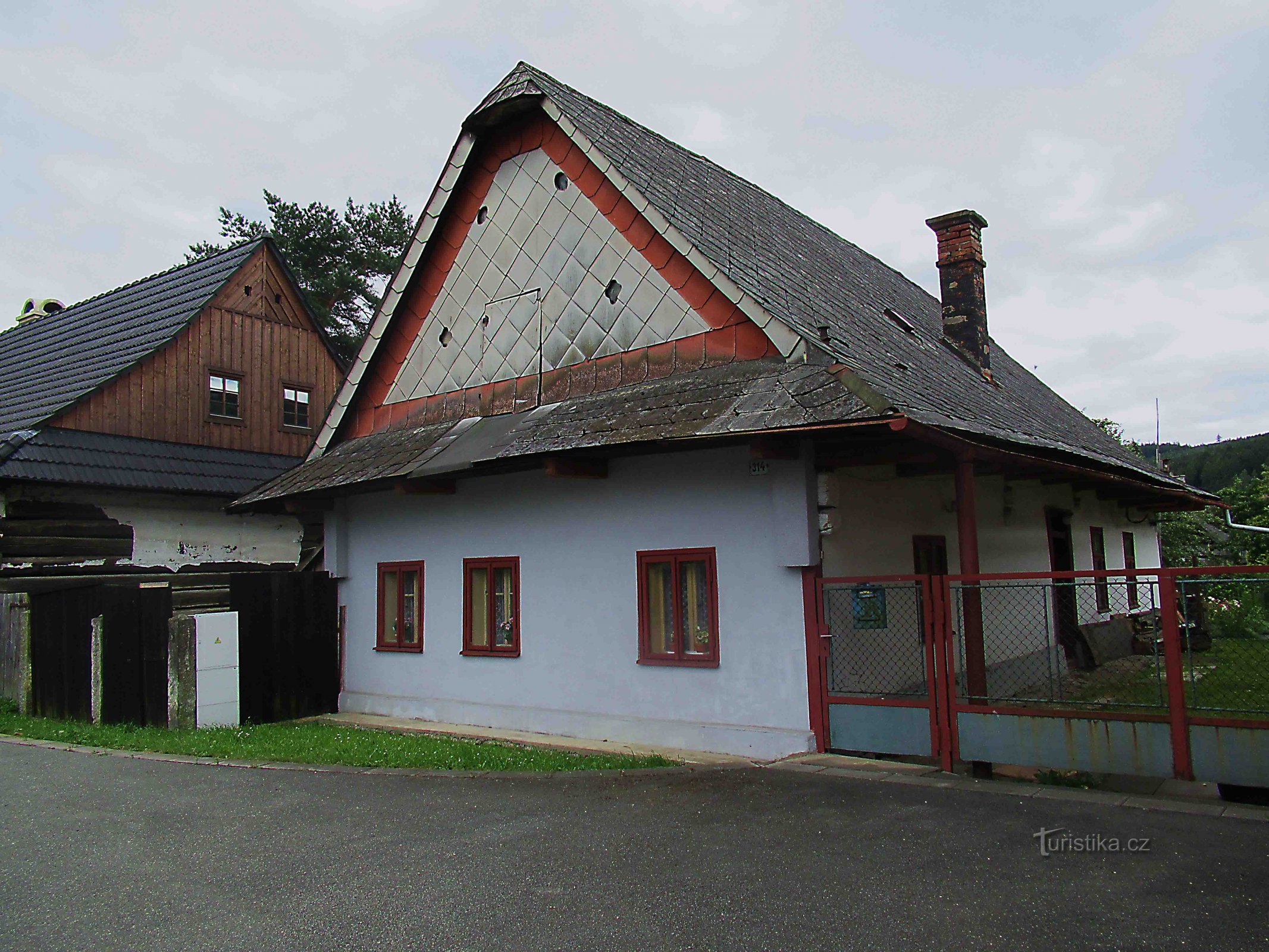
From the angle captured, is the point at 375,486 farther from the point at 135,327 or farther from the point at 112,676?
the point at 135,327

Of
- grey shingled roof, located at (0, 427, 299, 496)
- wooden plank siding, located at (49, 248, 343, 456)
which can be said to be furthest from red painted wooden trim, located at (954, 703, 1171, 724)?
wooden plank siding, located at (49, 248, 343, 456)

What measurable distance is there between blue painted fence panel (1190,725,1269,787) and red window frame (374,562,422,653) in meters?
8.54

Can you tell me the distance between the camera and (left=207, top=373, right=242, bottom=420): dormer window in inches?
720

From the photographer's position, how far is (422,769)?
850cm

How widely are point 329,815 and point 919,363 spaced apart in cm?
851

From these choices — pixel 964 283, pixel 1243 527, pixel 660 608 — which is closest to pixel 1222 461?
pixel 1243 527

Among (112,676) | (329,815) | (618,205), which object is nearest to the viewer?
(329,815)

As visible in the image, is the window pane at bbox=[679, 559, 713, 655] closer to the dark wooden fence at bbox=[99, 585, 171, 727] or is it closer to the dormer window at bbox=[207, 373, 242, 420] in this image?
the dark wooden fence at bbox=[99, 585, 171, 727]

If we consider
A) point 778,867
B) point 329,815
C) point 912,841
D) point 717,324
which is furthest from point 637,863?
point 717,324

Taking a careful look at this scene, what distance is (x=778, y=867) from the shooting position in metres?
5.45

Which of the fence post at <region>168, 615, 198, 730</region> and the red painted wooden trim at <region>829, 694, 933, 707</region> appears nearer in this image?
the red painted wooden trim at <region>829, 694, 933, 707</region>
